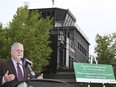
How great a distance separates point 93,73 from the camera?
17.8 m

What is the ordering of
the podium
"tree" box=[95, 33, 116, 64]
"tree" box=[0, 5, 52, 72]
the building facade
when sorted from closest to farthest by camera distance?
the podium, "tree" box=[0, 5, 52, 72], "tree" box=[95, 33, 116, 64], the building facade

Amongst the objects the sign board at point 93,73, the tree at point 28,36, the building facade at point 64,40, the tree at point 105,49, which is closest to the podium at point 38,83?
the sign board at point 93,73

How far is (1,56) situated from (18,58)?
2561cm

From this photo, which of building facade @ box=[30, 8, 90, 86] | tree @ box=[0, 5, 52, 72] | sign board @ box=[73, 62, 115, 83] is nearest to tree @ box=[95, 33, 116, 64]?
building facade @ box=[30, 8, 90, 86]

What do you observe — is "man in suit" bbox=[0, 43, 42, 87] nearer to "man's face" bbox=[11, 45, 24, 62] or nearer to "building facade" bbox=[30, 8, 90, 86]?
"man's face" bbox=[11, 45, 24, 62]

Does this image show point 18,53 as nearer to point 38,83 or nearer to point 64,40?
point 38,83

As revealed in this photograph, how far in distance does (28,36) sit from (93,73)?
42.3 ft

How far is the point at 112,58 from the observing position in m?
41.7

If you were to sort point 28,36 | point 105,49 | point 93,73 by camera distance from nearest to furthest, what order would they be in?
point 93,73 → point 28,36 → point 105,49

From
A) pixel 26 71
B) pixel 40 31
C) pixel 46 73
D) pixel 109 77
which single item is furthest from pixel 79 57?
pixel 26 71

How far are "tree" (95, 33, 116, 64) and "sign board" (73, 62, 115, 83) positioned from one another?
23462 mm

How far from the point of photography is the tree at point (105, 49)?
41591 millimetres

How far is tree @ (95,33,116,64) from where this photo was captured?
41591 millimetres

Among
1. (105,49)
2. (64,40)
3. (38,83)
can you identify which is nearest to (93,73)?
(38,83)
